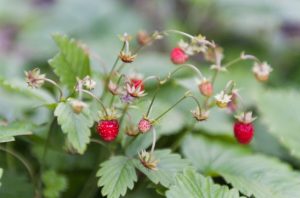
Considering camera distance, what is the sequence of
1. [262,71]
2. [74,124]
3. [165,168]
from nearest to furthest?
[74,124] < [165,168] < [262,71]

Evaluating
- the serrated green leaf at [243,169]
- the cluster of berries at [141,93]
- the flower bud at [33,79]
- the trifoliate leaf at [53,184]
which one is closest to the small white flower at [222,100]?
the cluster of berries at [141,93]

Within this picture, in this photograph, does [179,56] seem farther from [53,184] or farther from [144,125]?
[53,184]

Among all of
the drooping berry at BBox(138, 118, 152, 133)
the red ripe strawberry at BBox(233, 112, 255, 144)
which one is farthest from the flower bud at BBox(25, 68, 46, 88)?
Answer: the red ripe strawberry at BBox(233, 112, 255, 144)

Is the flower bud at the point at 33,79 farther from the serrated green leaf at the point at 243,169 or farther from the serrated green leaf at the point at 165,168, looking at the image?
Answer: the serrated green leaf at the point at 243,169

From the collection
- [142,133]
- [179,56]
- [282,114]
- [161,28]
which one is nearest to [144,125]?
[142,133]

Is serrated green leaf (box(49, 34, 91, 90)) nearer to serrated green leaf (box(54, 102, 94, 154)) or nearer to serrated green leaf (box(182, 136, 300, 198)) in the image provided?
serrated green leaf (box(54, 102, 94, 154))

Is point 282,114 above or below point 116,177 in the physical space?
above

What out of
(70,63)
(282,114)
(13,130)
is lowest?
(13,130)
